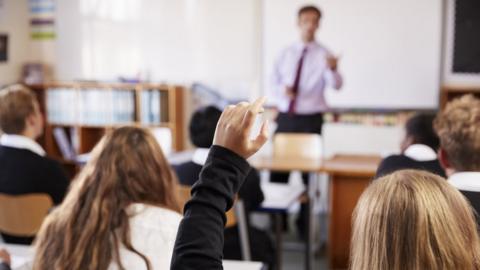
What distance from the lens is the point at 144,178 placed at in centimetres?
162

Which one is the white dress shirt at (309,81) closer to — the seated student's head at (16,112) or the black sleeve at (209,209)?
the seated student's head at (16,112)

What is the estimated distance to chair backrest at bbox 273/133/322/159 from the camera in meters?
4.13

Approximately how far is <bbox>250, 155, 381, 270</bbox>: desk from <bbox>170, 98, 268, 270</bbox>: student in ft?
9.06

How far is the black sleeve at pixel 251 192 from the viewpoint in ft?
9.07

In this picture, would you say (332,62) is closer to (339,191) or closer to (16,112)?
(339,191)

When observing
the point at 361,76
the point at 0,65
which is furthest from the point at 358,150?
the point at 0,65

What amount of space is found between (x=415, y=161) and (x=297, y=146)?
5.77 ft

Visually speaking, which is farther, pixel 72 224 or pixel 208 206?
pixel 72 224

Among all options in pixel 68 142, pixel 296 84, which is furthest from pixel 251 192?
pixel 68 142

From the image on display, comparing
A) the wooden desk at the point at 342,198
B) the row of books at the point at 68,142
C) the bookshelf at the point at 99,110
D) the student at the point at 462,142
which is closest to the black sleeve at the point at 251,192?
the wooden desk at the point at 342,198

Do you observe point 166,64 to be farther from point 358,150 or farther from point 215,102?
point 358,150

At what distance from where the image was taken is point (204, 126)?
2.73 metres

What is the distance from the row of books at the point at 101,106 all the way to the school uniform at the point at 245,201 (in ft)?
8.27

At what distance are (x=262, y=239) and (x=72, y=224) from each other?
5.34 feet
